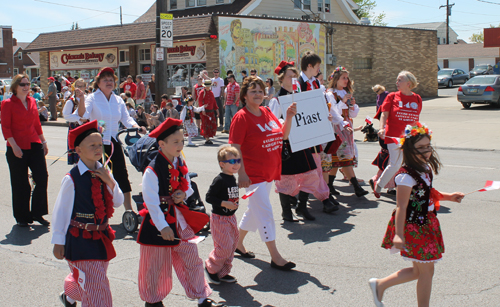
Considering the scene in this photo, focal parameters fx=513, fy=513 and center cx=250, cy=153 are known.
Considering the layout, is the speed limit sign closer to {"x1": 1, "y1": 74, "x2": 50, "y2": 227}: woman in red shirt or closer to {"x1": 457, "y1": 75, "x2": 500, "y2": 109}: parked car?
{"x1": 1, "y1": 74, "x2": 50, "y2": 227}: woman in red shirt

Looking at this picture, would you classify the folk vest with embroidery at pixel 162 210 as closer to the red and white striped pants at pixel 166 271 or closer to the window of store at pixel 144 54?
the red and white striped pants at pixel 166 271

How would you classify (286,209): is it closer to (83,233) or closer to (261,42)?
(83,233)

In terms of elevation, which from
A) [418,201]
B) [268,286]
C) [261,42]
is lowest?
[268,286]

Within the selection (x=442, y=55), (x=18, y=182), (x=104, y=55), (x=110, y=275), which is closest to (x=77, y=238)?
(x=110, y=275)

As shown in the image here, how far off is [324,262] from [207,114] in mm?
10583

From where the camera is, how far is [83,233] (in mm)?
3697

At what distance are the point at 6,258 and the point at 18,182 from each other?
59.2 inches

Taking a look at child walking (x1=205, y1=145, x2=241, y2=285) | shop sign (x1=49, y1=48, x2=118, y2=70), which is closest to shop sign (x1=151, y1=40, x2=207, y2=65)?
shop sign (x1=49, y1=48, x2=118, y2=70)

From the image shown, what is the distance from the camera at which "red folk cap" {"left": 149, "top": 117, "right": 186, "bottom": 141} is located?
400cm

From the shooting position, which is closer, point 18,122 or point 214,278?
point 214,278

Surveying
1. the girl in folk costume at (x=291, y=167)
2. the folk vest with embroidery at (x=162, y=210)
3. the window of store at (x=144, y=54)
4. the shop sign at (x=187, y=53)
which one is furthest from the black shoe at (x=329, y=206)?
the window of store at (x=144, y=54)

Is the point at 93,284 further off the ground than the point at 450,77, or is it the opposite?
the point at 450,77

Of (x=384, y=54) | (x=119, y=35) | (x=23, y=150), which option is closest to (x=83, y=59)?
(x=119, y=35)

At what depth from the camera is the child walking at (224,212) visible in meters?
4.62
